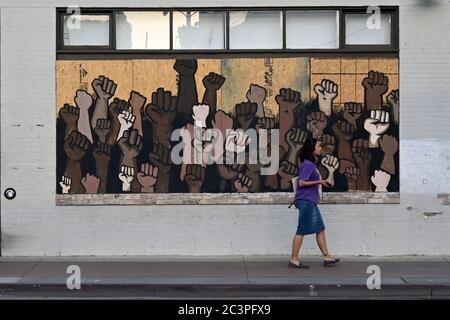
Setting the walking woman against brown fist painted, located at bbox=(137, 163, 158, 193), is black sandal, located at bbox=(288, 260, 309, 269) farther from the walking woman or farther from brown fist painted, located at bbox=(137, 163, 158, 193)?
brown fist painted, located at bbox=(137, 163, 158, 193)

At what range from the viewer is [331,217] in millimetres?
11312

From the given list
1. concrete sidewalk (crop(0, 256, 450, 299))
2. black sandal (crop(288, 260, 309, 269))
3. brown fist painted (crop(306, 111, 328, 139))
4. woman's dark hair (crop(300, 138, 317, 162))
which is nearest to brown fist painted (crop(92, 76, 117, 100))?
concrete sidewalk (crop(0, 256, 450, 299))

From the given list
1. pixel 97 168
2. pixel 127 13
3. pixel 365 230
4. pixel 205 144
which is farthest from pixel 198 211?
pixel 127 13

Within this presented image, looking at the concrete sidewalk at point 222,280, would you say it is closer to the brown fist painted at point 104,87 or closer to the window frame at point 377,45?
the brown fist painted at point 104,87

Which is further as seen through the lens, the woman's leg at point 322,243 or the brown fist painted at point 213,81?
the brown fist painted at point 213,81

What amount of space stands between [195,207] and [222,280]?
220 cm

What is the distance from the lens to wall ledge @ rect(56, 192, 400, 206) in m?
11.3

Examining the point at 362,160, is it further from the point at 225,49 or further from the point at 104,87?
the point at 104,87

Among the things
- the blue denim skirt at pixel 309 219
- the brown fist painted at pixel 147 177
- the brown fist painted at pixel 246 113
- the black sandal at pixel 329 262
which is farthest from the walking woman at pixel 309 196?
the brown fist painted at pixel 147 177

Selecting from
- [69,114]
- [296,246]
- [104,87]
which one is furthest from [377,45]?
[69,114]

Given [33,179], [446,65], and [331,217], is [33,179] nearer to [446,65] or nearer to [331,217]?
[331,217]

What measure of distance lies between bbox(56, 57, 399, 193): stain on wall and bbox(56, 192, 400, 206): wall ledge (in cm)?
11

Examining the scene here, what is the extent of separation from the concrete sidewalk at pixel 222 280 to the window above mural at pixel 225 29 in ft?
11.6

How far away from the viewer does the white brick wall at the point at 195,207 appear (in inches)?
444
